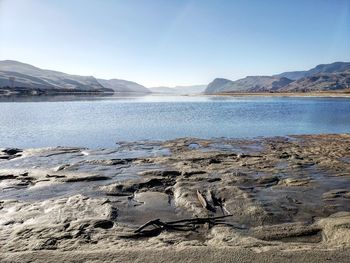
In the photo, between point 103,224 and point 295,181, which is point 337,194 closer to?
point 295,181

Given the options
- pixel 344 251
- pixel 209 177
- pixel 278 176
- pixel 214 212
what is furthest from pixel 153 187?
pixel 344 251

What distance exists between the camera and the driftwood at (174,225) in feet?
35.6

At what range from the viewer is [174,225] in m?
11.5

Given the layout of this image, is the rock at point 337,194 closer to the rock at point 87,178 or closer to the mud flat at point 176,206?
the mud flat at point 176,206

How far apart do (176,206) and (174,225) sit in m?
2.51

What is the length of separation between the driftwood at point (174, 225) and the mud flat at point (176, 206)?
0.12 ft

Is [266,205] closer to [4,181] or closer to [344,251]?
[344,251]

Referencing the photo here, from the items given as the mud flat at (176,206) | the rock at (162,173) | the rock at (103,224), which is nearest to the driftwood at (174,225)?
the mud flat at (176,206)

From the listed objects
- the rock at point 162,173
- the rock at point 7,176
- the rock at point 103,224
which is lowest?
the rock at point 7,176

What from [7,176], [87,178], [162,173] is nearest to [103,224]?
[87,178]

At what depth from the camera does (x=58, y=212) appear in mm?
12945

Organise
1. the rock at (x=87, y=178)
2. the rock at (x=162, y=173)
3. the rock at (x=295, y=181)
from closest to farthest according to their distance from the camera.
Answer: the rock at (x=295, y=181), the rock at (x=87, y=178), the rock at (x=162, y=173)

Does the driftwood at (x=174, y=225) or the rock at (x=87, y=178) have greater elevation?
the driftwood at (x=174, y=225)

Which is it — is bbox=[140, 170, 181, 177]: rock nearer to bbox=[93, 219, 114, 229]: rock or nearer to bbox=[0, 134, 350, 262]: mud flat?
bbox=[0, 134, 350, 262]: mud flat
